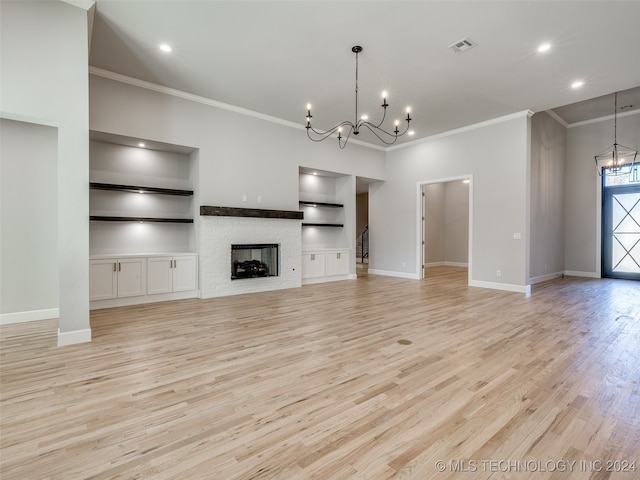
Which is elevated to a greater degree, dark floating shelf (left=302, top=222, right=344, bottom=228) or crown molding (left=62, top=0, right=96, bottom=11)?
crown molding (left=62, top=0, right=96, bottom=11)

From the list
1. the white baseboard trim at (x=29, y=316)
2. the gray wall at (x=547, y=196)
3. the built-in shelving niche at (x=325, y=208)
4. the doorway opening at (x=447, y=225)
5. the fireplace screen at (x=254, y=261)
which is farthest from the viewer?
the doorway opening at (x=447, y=225)

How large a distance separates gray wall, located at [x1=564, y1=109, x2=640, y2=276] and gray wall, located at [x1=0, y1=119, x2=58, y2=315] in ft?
37.0

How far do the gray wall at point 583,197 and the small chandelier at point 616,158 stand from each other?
0.13 m

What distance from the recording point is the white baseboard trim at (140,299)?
482 cm

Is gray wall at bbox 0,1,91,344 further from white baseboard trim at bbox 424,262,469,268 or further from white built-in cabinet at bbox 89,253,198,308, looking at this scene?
white baseboard trim at bbox 424,262,469,268

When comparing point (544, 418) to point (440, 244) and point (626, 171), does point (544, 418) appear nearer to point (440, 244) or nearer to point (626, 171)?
point (626, 171)

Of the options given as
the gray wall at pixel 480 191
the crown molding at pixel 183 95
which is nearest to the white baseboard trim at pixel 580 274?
the gray wall at pixel 480 191

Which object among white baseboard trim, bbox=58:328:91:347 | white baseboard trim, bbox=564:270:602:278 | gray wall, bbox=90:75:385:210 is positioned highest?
gray wall, bbox=90:75:385:210

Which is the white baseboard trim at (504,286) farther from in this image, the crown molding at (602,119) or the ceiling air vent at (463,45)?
the crown molding at (602,119)

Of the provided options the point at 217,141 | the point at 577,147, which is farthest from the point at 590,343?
the point at 577,147

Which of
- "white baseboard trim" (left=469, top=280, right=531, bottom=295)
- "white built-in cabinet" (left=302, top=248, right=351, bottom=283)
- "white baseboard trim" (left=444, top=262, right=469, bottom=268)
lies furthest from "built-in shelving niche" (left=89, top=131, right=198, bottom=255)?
"white baseboard trim" (left=444, top=262, right=469, bottom=268)

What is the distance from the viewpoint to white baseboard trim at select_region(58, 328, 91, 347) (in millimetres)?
3256

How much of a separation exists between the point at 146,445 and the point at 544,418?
235 centimetres

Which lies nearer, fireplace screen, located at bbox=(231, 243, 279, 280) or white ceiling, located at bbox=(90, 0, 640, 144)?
white ceiling, located at bbox=(90, 0, 640, 144)
